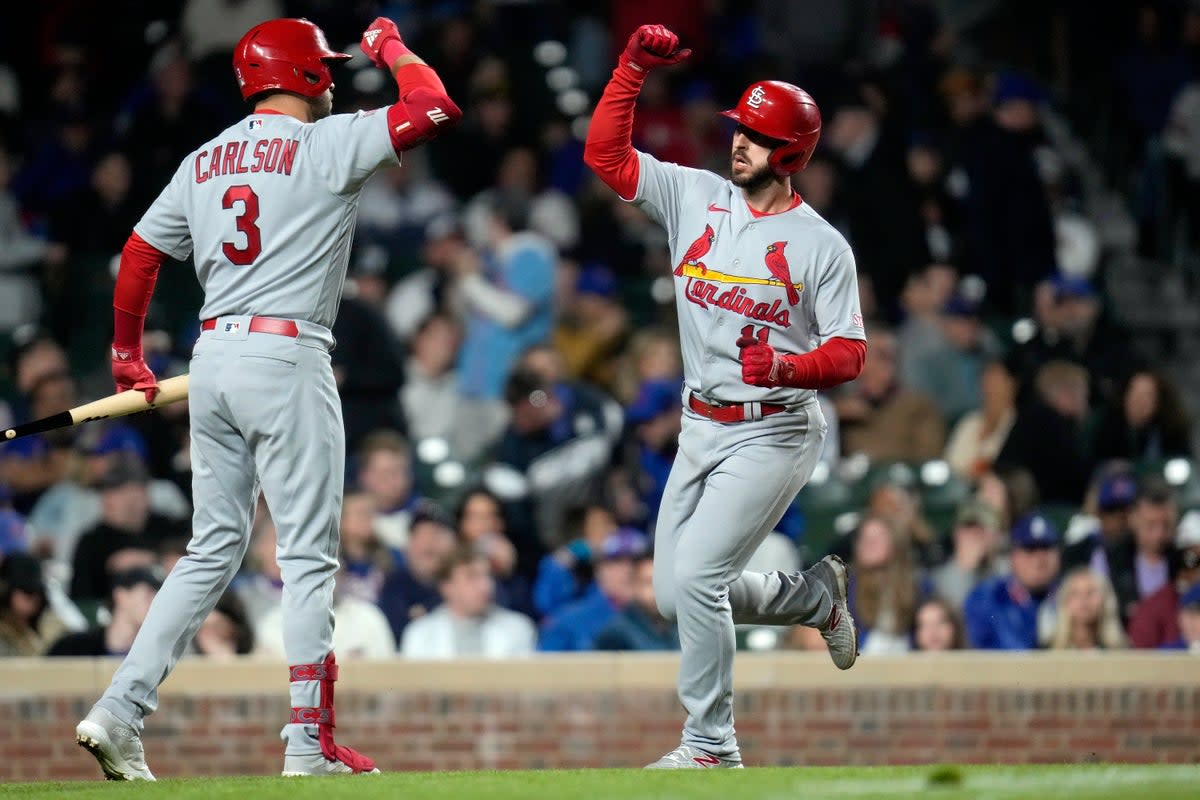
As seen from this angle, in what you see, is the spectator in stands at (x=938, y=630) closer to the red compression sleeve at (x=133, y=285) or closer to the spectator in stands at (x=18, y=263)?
the red compression sleeve at (x=133, y=285)

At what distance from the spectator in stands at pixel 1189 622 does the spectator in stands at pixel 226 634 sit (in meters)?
4.07

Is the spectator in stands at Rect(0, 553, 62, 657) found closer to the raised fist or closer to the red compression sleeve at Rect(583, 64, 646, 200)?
the raised fist

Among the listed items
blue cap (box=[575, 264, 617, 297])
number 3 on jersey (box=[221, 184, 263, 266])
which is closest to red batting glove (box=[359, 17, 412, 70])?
number 3 on jersey (box=[221, 184, 263, 266])

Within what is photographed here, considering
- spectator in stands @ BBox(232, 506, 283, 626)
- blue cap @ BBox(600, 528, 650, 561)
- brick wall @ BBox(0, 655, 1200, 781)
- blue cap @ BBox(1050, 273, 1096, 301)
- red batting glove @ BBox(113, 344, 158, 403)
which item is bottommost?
brick wall @ BBox(0, 655, 1200, 781)

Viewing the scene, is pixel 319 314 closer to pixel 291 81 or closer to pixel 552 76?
pixel 291 81

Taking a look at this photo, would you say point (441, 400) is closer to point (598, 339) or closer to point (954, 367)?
point (598, 339)

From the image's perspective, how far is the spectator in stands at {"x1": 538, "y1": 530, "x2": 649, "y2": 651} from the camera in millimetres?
9016

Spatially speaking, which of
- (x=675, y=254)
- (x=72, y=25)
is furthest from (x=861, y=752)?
(x=72, y=25)

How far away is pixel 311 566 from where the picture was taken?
18.0ft

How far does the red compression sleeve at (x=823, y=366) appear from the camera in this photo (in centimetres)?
556

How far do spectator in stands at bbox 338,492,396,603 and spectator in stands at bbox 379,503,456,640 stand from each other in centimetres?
6

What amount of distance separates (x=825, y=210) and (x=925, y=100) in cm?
140

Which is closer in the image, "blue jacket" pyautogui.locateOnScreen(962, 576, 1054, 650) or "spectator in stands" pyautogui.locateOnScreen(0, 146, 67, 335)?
"blue jacket" pyautogui.locateOnScreen(962, 576, 1054, 650)

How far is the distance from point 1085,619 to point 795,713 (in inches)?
58.1
